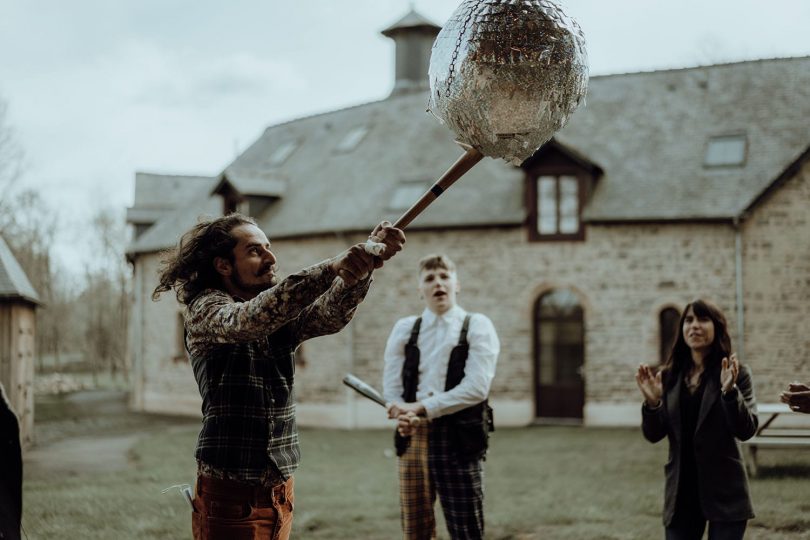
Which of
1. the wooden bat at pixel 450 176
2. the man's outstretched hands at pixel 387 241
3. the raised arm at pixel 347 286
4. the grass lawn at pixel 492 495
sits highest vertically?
the wooden bat at pixel 450 176

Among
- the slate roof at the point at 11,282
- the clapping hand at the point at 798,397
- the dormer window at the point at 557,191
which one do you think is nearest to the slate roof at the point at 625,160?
the dormer window at the point at 557,191

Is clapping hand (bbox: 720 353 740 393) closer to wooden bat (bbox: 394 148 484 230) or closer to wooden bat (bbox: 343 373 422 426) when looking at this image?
wooden bat (bbox: 343 373 422 426)

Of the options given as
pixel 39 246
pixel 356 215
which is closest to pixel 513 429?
pixel 356 215

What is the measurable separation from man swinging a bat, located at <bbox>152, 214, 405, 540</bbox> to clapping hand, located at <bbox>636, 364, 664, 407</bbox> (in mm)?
2183

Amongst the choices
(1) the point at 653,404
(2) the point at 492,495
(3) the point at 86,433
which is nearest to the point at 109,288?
(3) the point at 86,433

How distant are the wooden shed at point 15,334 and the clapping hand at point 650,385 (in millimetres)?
12712

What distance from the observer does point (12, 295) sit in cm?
1527

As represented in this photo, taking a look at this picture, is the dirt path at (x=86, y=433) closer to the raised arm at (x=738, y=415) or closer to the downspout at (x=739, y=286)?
the raised arm at (x=738, y=415)

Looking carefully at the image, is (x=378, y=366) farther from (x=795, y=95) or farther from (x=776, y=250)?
(x=795, y=95)

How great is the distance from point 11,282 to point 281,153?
13231 millimetres

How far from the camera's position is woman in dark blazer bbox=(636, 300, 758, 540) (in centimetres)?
460

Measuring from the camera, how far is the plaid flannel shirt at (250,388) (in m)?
3.16

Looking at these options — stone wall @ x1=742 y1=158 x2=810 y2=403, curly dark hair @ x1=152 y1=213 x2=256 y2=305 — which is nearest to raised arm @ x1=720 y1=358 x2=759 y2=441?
curly dark hair @ x1=152 y1=213 x2=256 y2=305

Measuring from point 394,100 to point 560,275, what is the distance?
31.0ft
